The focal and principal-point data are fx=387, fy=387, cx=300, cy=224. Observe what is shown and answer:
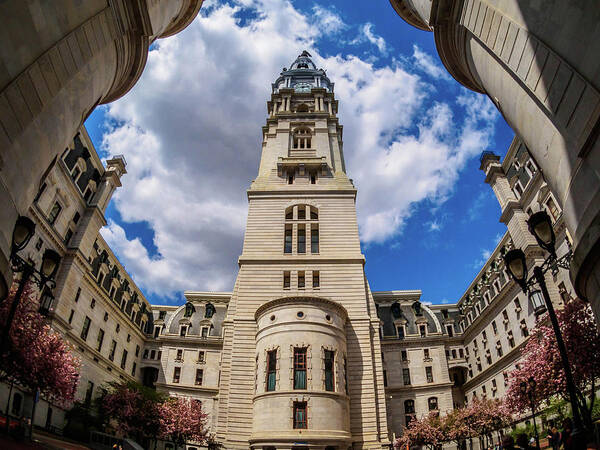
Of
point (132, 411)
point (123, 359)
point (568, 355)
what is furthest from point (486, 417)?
point (123, 359)

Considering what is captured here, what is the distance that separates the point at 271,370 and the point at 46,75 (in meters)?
26.0

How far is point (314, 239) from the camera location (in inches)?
1692

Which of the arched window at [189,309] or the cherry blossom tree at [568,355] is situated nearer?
the cherry blossom tree at [568,355]

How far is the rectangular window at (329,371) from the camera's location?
2994 centimetres

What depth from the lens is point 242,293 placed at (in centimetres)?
3778

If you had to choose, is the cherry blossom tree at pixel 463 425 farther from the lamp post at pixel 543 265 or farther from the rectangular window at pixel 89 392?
the rectangular window at pixel 89 392

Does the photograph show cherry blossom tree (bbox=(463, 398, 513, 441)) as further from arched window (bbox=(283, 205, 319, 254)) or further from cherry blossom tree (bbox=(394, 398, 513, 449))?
arched window (bbox=(283, 205, 319, 254))

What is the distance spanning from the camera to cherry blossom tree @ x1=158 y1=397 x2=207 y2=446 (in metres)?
38.5

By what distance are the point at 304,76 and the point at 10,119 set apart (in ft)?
221

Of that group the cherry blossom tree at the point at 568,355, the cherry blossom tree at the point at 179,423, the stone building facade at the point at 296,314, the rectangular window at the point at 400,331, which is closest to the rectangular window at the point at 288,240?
the stone building facade at the point at 296,314

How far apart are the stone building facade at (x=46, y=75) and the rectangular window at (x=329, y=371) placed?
24662 mm

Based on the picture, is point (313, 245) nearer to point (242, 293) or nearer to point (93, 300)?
point (242, 293)

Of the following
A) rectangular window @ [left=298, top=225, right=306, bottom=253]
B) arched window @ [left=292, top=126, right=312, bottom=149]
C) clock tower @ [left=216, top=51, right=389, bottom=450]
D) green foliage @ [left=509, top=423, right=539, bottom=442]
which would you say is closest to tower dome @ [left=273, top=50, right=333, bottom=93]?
arched window @ [left=292, top=126, right=312, bottom=149]

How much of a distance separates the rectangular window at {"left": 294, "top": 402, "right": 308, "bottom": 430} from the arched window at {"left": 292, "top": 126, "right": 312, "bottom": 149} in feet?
115
